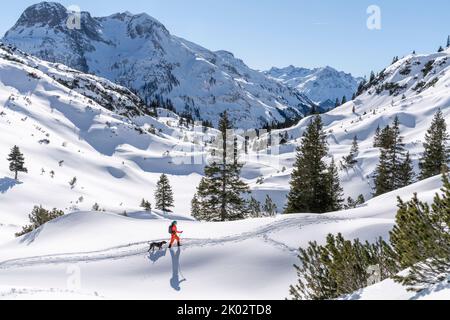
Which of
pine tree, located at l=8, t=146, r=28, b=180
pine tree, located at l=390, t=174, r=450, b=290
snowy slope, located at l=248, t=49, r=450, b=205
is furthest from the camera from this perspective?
snowy slope, located at l=248, t=49, r=450, b=205

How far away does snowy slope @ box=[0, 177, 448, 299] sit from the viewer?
48.7 feet

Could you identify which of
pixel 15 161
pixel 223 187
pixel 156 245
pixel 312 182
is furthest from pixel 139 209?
pixel 156 245

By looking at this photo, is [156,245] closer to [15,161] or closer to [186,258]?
[186,258]

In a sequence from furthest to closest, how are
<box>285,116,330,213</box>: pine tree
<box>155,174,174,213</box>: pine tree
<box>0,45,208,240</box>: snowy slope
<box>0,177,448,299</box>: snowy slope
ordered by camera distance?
<box>155,174,174,213</box>: pine tree, <box>0,45,208,240</box>: snowy slope, <box>285,116,330,213</box>: pine tree, <box>0,177,448,299</box>: snowy slope

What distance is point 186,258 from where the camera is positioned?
1702cm

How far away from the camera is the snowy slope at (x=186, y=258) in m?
14.9

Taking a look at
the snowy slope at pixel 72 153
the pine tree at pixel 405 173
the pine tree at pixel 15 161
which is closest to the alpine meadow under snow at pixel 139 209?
the snowy slope at pixel 72 153

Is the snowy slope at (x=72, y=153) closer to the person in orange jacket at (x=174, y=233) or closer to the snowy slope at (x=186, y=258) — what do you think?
the snowy slope at (x=186, y=258)

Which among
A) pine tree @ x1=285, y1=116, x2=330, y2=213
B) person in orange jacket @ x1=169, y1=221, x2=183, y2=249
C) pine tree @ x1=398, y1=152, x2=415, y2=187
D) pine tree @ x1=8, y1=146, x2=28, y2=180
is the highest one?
pine tree @ x1=8, y1=146, x2=28, y2=180

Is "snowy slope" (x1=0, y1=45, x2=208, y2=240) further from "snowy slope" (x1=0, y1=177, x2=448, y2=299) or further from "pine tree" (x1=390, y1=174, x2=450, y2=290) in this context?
"pine tree" (x1=390, y1=174, x2=450, y2=290)

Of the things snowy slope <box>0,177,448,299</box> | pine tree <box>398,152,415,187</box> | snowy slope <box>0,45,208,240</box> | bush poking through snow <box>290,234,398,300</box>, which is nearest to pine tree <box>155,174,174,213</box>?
snowy slope <box>0,45,208,240</box>

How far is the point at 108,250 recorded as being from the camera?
18.6 metres

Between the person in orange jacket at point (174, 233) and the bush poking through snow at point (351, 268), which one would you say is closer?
the bush poking through snow at point (351, 268)

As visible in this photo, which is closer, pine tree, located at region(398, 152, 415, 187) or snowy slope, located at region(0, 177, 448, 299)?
snowy slope, located at region(0, 177, 448, 299)
